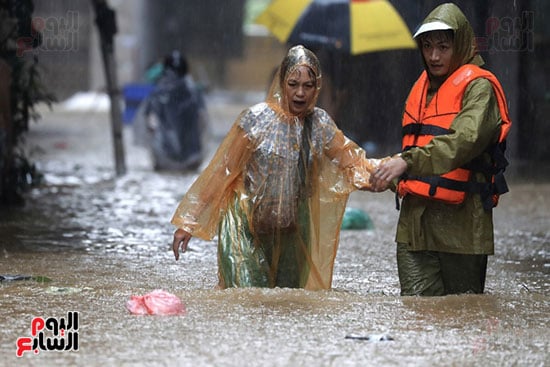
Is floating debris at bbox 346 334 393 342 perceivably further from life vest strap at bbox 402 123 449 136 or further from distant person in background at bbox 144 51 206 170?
distant person in background at bbox 144 51 206 170

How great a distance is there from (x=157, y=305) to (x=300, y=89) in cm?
145

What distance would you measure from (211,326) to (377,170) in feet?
4.20

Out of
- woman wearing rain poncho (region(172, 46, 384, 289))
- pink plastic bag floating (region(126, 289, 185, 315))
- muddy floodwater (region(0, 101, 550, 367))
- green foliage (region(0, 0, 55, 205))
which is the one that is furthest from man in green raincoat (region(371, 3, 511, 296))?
green foliage (region(0, 0, 55, 205))

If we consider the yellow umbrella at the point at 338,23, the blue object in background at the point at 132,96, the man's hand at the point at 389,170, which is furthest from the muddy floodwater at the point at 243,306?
the blue object in background at the point at 132,96

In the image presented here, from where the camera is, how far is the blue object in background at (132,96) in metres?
23.3

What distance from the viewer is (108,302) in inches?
245

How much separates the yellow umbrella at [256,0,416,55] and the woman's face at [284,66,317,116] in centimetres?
786

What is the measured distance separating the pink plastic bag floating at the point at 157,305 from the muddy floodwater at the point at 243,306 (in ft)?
0.19

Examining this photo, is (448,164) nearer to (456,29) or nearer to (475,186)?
(475,186)

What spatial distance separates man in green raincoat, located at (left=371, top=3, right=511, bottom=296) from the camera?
600 cm

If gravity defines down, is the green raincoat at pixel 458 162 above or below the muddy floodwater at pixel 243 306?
above

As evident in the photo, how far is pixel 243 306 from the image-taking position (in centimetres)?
599

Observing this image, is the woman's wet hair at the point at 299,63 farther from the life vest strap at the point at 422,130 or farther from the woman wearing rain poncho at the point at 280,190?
the life vest strap at the point at 422,130

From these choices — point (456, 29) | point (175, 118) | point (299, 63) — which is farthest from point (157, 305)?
point (175, 118)
